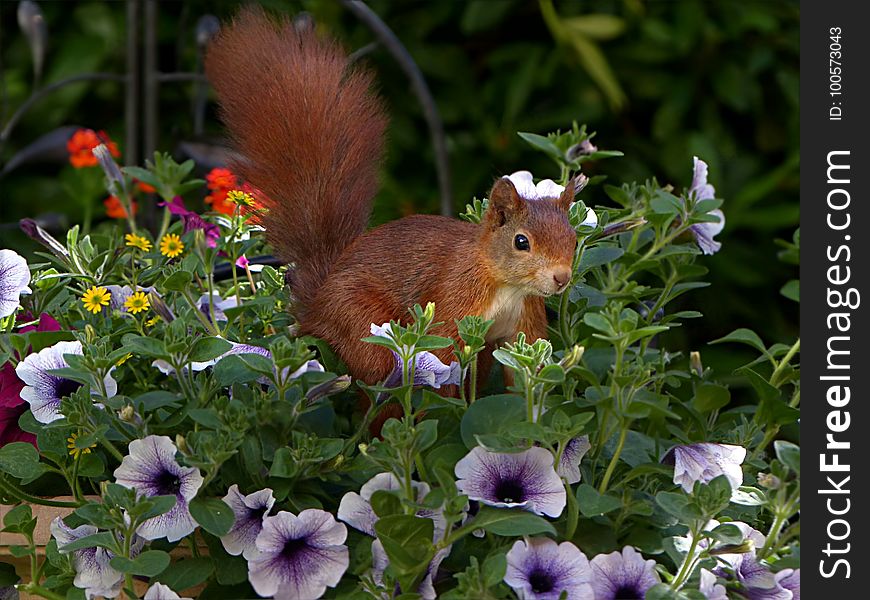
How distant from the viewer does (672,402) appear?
790 mm

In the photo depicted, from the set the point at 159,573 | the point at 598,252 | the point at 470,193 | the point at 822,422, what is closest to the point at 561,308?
the point at 598,252

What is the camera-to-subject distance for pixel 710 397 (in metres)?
0.72

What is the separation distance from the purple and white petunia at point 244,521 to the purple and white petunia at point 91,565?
0.22ft

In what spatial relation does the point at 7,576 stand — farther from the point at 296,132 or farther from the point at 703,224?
the point at 703,224

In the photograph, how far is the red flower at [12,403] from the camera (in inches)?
29.7

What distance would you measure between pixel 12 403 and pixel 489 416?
345 millimetres

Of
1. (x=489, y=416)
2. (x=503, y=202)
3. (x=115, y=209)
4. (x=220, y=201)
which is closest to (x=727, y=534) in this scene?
(x=489, y=416)

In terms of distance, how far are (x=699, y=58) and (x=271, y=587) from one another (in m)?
1.81

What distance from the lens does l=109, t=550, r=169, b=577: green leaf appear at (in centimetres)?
62

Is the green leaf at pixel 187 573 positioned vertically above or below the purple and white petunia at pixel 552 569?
below

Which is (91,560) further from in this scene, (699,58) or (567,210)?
(699,58)

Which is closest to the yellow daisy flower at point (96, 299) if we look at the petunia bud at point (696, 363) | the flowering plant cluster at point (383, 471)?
the flowering plant cluster at point (383, 471)

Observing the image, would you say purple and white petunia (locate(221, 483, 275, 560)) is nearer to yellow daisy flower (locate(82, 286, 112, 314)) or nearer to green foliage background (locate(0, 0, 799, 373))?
yellow daisy flower (locate(82, 286, 112, 314))

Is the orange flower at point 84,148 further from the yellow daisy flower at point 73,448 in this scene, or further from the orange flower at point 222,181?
the yellow daisy flower at point 73,448
